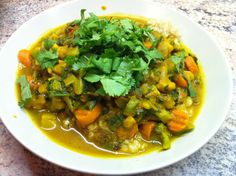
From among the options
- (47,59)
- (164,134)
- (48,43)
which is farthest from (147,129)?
(48,43)

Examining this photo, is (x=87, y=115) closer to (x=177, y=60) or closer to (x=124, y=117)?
(x=124, y=117)

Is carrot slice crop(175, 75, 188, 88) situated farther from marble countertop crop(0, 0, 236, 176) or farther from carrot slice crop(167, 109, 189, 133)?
marble countertop crop(0, 0, 236, 176)

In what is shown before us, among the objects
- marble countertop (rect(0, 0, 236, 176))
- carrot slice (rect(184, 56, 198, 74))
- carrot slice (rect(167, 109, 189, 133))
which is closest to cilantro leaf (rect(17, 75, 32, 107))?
marble countertop (rect(0, 0, 236, 176))

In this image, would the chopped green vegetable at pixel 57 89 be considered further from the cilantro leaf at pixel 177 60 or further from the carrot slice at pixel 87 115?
the cilantro leaf at pixel 177 60

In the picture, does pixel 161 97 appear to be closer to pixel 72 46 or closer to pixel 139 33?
pixel 139 33

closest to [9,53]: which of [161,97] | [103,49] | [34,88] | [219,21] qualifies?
[34,88]

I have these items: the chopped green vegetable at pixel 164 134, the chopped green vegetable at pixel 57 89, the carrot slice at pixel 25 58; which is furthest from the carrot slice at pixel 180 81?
the carrot slice at pixel 25 58
